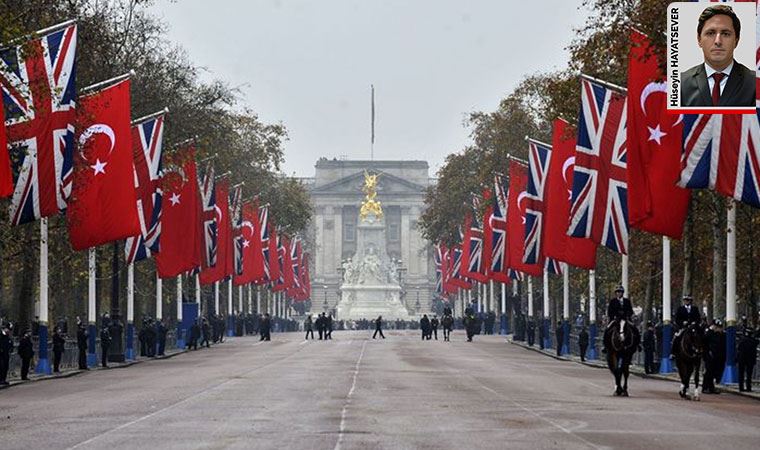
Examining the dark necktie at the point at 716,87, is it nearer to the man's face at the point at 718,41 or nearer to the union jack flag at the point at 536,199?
the man's face at the point at 718,41

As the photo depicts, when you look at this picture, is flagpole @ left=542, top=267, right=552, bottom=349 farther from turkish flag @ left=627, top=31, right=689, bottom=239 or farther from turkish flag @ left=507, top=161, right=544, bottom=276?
turkish flag @ left=627, top=31, right=689, bottom=239

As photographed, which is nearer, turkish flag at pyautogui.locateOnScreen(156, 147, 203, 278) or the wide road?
the wide road

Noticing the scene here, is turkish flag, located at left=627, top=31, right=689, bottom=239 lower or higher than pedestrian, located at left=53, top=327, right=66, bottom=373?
higher

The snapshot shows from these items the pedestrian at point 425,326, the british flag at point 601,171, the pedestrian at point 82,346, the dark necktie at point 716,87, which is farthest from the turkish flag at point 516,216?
the dark necktie at point 716,87

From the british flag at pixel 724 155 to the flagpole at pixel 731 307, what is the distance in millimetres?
6845

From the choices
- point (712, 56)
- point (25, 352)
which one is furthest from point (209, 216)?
point (712, 56)

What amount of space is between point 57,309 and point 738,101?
65.9 m

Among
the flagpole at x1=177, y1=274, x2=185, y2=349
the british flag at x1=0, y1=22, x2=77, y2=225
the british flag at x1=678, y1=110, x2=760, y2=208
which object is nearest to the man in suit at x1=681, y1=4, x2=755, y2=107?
the british flag at x1=678, y1=110, x2=760, y2=208

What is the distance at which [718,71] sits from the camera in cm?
3266

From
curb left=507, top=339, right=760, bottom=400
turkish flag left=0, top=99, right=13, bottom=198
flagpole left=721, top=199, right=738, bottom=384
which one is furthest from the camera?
flagpole left=721, top=199, right=738, bottom=384

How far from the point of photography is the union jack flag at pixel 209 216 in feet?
254

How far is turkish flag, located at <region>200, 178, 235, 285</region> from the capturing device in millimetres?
85438

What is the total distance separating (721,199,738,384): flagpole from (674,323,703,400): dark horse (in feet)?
23.3

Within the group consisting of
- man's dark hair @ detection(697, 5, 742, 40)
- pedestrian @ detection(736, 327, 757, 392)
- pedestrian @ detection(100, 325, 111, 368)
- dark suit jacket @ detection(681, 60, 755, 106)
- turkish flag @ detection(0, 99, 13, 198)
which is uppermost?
man's dark hair @ detection(697, 5, 742, 40)
